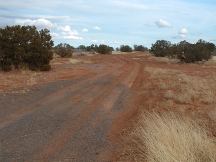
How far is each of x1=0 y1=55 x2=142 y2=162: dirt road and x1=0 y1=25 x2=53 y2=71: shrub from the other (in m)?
10.9

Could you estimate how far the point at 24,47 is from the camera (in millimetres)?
33406

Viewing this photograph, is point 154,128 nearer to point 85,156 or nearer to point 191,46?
point 85,156

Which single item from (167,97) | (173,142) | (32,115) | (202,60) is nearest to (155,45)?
(202,60)

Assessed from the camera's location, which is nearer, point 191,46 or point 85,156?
point 85,156

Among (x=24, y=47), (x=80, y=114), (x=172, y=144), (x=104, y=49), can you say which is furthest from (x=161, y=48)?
(x=172, y=144)

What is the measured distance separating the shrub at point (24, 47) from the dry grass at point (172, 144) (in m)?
23.0

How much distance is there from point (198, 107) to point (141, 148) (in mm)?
7261

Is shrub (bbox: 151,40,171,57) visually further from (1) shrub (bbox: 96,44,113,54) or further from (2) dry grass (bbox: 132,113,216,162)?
(2) dry grass (bbox: 132,113,216,162)

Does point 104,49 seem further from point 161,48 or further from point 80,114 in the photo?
point 80,114

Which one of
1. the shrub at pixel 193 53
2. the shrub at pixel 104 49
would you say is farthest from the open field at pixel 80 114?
the shrub at pixel 104 49

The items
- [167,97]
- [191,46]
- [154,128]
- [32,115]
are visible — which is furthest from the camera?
[191,46]

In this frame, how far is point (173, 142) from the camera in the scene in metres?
8.53

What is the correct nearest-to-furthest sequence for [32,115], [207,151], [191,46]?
[207,151], [32,115], [191,46]

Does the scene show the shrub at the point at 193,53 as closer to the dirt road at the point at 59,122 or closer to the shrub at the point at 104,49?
the shrub at the point at 104,49
